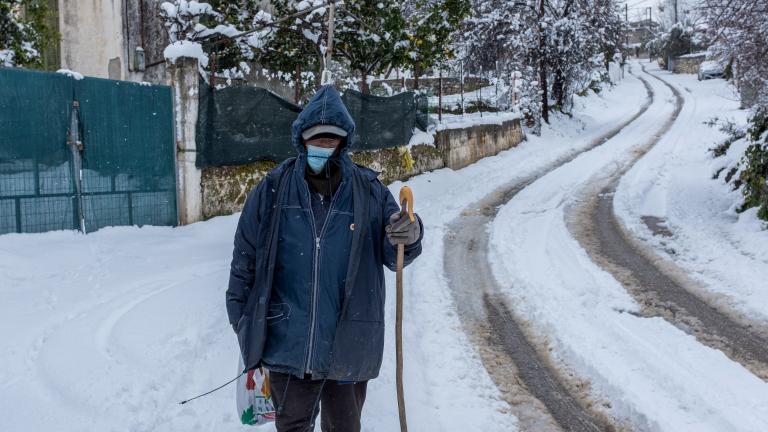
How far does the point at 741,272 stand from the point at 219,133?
7561mm

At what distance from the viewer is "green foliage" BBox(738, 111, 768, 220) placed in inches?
369

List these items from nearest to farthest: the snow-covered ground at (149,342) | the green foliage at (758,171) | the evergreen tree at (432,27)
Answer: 1. the snow-covered ground at (149,342)
2. the green foliage at (758,171)
3. the evergreen tree at (432,27)

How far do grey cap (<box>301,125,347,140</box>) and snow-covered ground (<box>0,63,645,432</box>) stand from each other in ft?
6.82

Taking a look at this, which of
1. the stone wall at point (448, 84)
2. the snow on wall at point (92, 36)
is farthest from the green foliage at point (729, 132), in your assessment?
the snow on wall at point (92, 36)

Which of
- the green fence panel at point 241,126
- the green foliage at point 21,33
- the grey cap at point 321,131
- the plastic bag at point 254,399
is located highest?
the green foliage at point 21,33

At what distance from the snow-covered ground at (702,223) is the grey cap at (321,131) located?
5016 mm

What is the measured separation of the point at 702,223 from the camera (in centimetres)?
1016

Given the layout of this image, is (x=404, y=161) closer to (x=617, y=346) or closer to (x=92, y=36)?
(x=92, y=36)

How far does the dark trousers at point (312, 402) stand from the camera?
2785mm

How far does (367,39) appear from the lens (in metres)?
15.4

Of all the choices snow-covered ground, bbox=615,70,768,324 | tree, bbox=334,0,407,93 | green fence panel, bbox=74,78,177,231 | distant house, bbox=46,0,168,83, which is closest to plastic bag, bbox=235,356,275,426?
snow-covered ground, bbox=615,70,768,324

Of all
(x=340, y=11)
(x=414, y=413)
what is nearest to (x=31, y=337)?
(x=414, y=413)

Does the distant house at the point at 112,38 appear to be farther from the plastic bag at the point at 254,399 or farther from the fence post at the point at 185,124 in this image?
the plastic bag at the point at 254,399

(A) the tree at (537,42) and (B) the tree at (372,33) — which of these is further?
(A) the tree at (537,42)
